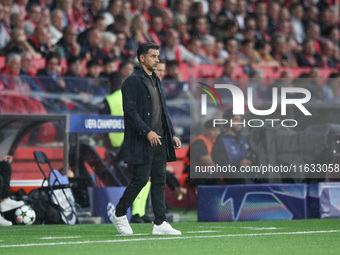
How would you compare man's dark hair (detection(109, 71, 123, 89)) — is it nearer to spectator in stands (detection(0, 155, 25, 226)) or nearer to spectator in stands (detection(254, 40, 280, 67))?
spectator in stands (detection(0, 155, 25, 226))

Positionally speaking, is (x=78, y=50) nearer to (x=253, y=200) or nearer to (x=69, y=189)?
(x=69, y=189)

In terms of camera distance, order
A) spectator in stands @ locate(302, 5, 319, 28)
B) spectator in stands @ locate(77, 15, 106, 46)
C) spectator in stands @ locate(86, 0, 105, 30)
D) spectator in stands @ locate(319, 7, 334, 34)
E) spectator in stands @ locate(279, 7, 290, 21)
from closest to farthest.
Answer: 1. spectator in stands @ locate(77, 15, 106, 46)
2. spectator in stands @ locate(86, 0, 105, 30)
3. spectator in stands @ locate(279, 7, 290, 21)
4. spectator in stands @ locate(302, 5, 319, 28)
5. spectator in stands @ locate(319, 7, 334, 34)

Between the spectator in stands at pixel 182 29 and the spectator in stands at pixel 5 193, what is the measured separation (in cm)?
735

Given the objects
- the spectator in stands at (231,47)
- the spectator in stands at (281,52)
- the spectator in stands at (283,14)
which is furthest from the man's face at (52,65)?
the spectator in stands at (283,14)

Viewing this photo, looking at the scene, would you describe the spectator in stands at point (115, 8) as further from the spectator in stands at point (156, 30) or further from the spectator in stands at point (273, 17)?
the spectator in stands at point (273, 17)

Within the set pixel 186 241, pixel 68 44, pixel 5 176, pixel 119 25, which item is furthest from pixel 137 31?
pixel 186 241

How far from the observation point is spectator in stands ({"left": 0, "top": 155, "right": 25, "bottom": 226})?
10.1 metres

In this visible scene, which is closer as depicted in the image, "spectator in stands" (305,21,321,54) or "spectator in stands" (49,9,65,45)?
"spectator in stands" (49,9,65,45)

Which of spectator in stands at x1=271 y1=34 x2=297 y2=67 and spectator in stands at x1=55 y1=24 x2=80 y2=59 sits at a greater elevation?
spectator in stands at x1=55 y1=24 x2=80 y2=59

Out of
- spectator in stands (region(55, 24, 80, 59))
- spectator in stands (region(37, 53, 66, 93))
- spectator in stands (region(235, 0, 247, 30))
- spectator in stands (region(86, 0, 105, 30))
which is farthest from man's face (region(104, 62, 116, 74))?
spectator in stands (region(235, 0, 247, 30))

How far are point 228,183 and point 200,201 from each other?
0.77 m

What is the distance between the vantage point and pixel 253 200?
1094cm

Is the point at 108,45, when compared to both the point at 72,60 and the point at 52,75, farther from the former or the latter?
the point at 52,75

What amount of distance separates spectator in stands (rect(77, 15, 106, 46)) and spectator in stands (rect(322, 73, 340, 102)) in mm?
4486
